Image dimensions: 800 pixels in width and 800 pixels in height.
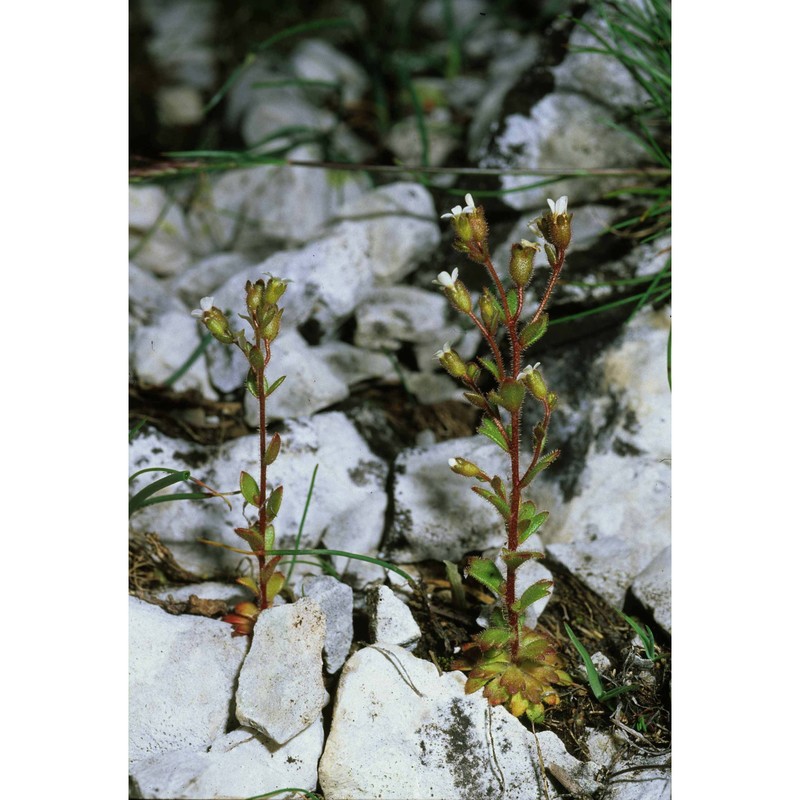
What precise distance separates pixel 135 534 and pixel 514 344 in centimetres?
69

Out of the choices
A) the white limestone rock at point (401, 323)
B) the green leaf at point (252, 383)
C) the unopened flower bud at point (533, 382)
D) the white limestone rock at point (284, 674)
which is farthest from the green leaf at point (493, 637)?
the white limestone rock at point (401, 323)

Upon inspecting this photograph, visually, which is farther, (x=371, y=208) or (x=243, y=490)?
→ (x=371, y=208)

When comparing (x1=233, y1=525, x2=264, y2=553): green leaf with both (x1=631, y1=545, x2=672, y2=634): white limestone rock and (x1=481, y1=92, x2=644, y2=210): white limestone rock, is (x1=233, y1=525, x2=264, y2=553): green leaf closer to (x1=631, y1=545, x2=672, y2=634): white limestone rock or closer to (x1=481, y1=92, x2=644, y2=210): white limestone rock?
(x1=631, y1=545, x2=672, y2=634): white limestone rock

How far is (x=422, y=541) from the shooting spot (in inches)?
53.7

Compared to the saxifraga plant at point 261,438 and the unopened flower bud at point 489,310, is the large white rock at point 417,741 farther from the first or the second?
the unopened flower bud at point 489,310

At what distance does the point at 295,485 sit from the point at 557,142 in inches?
34.8

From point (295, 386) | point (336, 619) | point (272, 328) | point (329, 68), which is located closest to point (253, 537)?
point (336, 619)

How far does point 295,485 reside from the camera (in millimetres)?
1410

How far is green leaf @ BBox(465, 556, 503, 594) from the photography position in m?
1.12

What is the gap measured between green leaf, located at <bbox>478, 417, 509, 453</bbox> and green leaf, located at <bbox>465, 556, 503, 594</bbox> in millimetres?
160

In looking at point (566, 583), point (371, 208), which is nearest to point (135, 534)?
point (566, 583)

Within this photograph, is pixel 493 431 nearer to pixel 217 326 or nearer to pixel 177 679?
pixel 217 326
